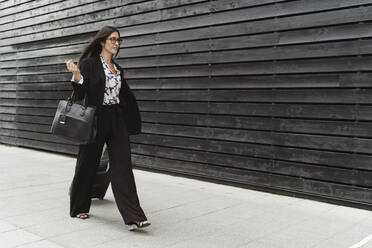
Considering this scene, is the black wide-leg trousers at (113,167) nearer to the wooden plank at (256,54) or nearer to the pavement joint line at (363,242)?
the pavement joint line at (363,242)

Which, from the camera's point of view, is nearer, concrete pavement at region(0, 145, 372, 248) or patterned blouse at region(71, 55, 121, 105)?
concrete pavement at region(0, 145, 372, 248)

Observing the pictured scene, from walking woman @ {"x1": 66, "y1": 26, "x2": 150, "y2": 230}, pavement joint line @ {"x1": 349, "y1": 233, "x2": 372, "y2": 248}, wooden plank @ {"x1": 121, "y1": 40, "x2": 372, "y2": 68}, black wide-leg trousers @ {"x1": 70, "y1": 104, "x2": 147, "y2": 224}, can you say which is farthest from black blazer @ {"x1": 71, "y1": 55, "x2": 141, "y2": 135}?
pavement joint line @ {"x1": 349, "y1": 233, "x2": 372, "y2": 248}

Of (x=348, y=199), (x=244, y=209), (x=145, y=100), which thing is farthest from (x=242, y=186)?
(x=145, y=100)

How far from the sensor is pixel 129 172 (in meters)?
3.96

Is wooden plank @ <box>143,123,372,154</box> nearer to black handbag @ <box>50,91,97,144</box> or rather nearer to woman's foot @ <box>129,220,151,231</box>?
woman's foot @ <box>129,220,151,231</box>

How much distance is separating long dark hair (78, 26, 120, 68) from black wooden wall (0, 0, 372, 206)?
82.4 inches

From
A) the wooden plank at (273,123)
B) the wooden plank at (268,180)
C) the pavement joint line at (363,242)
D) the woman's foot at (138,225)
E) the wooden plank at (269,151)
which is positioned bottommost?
the pavement joint line at (363,242)

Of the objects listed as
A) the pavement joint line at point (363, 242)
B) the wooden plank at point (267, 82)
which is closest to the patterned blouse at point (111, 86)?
the wooden plank at point (267, 82)

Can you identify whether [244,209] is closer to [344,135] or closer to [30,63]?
[344,135]

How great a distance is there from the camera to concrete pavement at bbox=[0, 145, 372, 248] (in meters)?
3.59

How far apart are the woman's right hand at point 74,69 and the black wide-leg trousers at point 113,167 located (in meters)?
0.36

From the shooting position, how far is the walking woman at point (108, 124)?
12.7 feet

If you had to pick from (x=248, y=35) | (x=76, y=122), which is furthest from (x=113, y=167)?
(x=248, y=35)

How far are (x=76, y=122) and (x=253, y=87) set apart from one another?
2457mm
